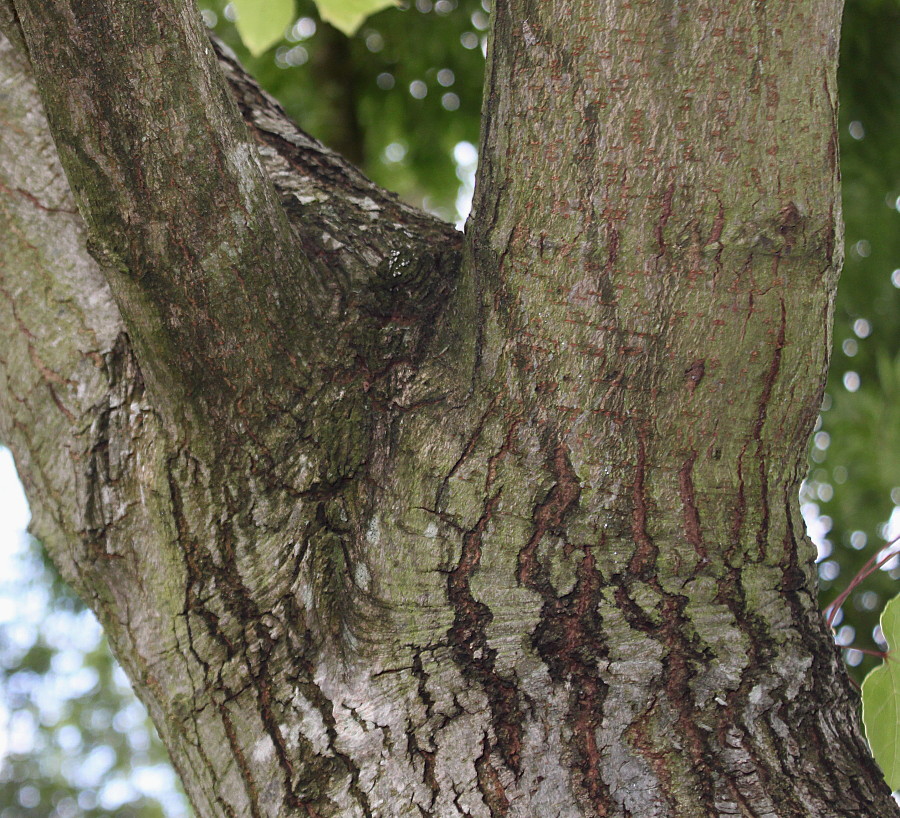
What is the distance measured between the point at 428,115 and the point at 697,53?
240 centimetres

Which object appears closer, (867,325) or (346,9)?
(346,9)

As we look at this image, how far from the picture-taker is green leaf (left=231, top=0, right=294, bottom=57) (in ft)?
5.23

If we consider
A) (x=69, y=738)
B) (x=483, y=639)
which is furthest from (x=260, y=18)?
(x=69, y=738)

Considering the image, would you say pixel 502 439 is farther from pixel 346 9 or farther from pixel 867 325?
pixel 867 325

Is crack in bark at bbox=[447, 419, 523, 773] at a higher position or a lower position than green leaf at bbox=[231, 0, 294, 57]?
lower

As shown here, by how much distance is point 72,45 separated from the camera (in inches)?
33.0

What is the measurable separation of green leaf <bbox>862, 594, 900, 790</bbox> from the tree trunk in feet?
0.21

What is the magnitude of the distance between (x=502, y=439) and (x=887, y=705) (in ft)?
2.07

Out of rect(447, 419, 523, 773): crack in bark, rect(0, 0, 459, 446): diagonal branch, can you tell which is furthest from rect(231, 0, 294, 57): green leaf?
rect(447, 419, 523, 773): crack in bark

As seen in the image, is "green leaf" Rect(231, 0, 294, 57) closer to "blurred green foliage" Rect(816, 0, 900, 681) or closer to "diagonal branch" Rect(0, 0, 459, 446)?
"diagonal branch" Rect(0, 0, 459, 446)

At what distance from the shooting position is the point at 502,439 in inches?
39.2

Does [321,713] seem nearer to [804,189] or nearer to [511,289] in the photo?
[511,289]

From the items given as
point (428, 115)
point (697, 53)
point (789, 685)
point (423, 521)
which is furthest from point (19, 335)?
point (428, 115)

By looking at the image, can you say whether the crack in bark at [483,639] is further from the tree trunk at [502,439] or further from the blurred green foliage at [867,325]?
the blurred green foliage at [867,325]
